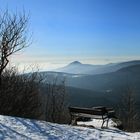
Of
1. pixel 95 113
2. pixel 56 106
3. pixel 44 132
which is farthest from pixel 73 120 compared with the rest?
pixel 56 106

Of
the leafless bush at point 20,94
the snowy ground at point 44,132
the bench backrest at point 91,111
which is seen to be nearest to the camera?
the snowy ground at point 44,132

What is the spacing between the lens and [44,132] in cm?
1097

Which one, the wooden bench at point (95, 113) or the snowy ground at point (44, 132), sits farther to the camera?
the wooden bench at point (95, 113)

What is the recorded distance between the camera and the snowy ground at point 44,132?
403 inches

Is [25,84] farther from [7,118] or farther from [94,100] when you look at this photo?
[94,100]

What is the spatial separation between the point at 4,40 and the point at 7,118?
6.58 metres

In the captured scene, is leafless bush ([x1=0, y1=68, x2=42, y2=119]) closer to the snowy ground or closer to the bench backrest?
the bench backrest

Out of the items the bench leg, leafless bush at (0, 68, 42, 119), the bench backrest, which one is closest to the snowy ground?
the bench backrest

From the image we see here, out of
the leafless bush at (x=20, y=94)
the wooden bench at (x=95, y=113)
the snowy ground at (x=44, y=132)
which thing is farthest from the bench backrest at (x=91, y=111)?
the leafless bush at (x=20, y=94)

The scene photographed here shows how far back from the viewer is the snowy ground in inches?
403

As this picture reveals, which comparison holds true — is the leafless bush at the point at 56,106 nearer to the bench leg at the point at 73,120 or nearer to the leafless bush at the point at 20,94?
the leafless bush at the point at 20,94

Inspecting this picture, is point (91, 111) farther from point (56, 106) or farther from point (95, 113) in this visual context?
point (56, 106)

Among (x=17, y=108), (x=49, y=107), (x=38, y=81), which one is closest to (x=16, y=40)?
(x=17, y=108)

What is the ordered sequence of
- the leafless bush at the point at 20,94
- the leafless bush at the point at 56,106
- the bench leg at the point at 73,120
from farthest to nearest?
1. the leafless bush at the point at 56,106
2. the leafless bush at the point at 20,94
3. the bench leg at the point at 73,120
